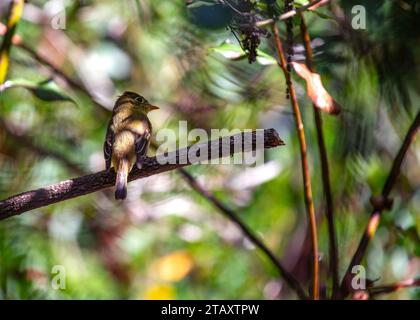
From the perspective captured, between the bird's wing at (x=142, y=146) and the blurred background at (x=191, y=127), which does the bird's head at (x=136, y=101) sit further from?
the bird's wing at (x=142, y=146)

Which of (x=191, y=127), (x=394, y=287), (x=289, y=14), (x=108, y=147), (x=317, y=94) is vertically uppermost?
(x=191, y=127)

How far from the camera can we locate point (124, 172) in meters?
2.86

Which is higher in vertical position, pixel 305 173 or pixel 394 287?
pixel 305 173

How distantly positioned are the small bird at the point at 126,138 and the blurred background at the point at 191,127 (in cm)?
10

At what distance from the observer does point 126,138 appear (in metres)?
3.23

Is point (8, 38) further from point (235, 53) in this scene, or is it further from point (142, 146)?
point (235, 53)

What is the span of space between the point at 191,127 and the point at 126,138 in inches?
21.1

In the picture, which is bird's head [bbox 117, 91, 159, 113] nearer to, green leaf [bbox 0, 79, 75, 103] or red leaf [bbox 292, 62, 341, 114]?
green leaf [bbox 0, 79, 75, 103]

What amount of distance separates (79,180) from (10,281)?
136 centimetres

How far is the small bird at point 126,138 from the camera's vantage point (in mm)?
2852

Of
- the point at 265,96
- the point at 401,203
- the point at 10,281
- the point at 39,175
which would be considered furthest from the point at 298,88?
the point at 10,281

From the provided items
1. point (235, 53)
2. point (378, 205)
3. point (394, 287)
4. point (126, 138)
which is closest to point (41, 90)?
point (126, 138)

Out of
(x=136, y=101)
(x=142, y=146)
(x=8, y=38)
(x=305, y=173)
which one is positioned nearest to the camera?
(x=305, y=173)

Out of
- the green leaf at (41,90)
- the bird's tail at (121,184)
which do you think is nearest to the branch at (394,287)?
the bird's tail at (121,184)
